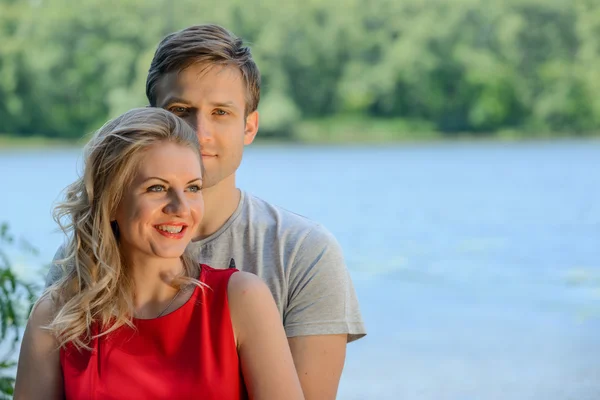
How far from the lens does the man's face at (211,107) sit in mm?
2016

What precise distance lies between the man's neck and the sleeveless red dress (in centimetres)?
35

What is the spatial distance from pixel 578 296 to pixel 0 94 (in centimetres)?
1600

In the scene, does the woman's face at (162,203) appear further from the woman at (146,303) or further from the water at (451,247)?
the water at (451,247)

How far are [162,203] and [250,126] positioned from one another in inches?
22.0

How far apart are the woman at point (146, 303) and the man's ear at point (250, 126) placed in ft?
1.35

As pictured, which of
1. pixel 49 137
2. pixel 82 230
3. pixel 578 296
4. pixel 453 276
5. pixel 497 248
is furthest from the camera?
pixel 49 137

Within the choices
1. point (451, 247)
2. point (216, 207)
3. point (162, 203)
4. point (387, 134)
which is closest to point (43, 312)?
point (162, 203)

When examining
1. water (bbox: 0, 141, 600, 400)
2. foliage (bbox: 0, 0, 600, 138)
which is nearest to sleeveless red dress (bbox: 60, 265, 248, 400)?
water (bbox: 0, 141, 600, 400)

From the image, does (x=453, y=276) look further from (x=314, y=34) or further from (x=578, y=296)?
(x=314, y=34)

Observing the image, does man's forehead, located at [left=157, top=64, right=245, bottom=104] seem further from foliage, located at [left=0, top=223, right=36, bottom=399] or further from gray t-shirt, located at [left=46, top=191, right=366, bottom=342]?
foliage, located at [left=0, top=223, right=36, bottom=399]

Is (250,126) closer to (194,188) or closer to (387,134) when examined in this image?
(194,188)

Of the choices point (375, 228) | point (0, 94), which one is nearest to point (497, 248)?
point (375, 228)

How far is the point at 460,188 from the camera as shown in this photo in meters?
19.4

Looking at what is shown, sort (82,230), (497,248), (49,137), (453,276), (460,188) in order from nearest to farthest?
1. (82,230)
2. (453,276)
3. (497,248)
4. (460,188)
5. (49,137)
